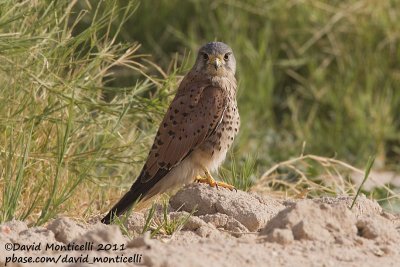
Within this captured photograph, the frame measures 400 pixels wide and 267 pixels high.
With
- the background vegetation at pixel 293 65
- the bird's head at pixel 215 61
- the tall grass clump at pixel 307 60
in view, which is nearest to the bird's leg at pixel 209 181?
the bird's head at pixel 215 61

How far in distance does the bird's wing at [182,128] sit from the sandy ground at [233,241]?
0.71m

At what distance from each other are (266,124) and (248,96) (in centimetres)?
31

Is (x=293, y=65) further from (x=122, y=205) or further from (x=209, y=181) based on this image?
(x=122, y=205)

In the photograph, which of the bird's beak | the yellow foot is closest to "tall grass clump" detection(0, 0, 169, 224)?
the bird's beak

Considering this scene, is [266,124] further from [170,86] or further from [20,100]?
[20,100]

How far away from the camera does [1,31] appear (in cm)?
570

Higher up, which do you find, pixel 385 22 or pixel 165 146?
pixel 385 22

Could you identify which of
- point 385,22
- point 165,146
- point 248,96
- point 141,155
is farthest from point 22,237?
point 385,22

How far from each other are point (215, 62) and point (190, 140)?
607mm

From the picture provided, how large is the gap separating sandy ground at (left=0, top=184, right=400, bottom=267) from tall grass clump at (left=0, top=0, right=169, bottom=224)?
72cm

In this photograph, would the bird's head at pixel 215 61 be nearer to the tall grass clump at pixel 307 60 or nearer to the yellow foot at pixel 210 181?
the yellow foot at pixel 210 181

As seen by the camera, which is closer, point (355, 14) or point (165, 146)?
point (165, 146)

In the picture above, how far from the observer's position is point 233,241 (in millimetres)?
4270

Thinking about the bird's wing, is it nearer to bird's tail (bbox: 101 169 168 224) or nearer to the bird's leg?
bird's tail (bbox: 101 169 168 224)
